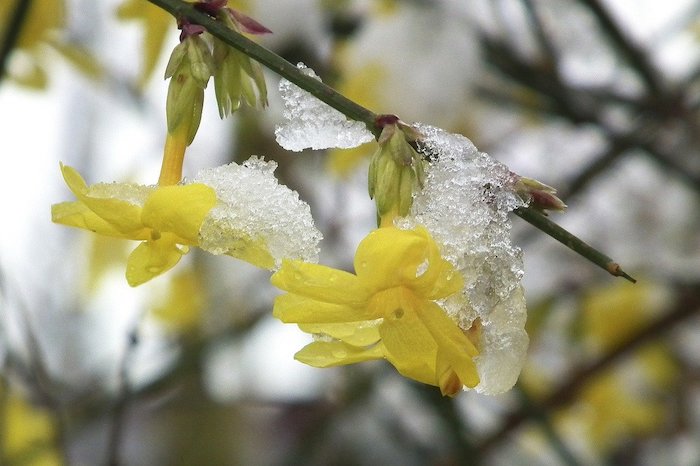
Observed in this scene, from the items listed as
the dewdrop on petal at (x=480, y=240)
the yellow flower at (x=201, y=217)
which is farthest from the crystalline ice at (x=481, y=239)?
the yellow flower at (x=201, y=217)

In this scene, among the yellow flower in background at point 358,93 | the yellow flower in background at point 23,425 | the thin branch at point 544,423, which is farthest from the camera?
the yellow flower in background at point 23,425

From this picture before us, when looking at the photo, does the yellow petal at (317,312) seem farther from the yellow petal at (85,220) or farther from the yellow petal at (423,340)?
the yellow petal at (85,220)

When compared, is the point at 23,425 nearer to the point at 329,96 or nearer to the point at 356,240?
the point at 356,240

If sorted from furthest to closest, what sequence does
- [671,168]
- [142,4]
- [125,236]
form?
[671,168] < [142,4] < [125,236]

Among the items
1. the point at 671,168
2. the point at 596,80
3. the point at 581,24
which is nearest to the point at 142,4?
the point at 671,168

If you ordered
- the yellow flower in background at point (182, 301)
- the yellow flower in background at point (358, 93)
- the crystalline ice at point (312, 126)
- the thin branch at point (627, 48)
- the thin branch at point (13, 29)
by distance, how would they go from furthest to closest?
the yellow flower in background at point (182, 301) < the yellow flower in background at point (358, 93) < the thin branch at point (627, 48) < the thin branch at point (13, 29) < the crystalline ice at point (312, 126)

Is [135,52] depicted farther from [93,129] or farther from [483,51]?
[483,51]
